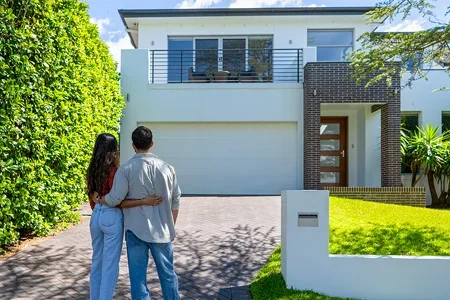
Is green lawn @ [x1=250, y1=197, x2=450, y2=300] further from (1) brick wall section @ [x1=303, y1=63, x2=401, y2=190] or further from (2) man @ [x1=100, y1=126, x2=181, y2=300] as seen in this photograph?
(1) brick wall section @ [x1=303, y1=63, x2=401, y2=190]

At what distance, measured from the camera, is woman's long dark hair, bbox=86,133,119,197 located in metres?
3.13

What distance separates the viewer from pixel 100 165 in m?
3.14

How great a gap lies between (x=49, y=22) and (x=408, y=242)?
694 centimetres

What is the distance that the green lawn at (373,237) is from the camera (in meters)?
3.98

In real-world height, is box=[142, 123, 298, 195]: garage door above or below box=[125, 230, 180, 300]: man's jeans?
above

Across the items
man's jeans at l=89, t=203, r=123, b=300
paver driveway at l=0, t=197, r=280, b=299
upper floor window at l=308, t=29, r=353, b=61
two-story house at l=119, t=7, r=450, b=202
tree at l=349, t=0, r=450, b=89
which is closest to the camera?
man's jeans at l=89, t=203, r=123, b=300

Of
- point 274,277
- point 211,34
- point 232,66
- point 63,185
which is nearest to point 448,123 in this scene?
point 232,66

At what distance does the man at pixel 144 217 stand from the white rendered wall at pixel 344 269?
143 centimetres

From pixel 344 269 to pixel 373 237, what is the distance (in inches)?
91.1

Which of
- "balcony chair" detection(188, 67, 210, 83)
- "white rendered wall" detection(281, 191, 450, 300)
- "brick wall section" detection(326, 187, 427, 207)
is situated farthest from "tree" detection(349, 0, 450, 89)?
"balcony chair" detection(188, 67, 210, 83)

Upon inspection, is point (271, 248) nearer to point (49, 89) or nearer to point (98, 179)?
point (98, 179)

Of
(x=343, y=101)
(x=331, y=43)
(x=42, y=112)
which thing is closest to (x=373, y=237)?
(x=42, y=112)

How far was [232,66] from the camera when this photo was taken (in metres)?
13.3

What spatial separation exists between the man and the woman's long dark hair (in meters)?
0.25
